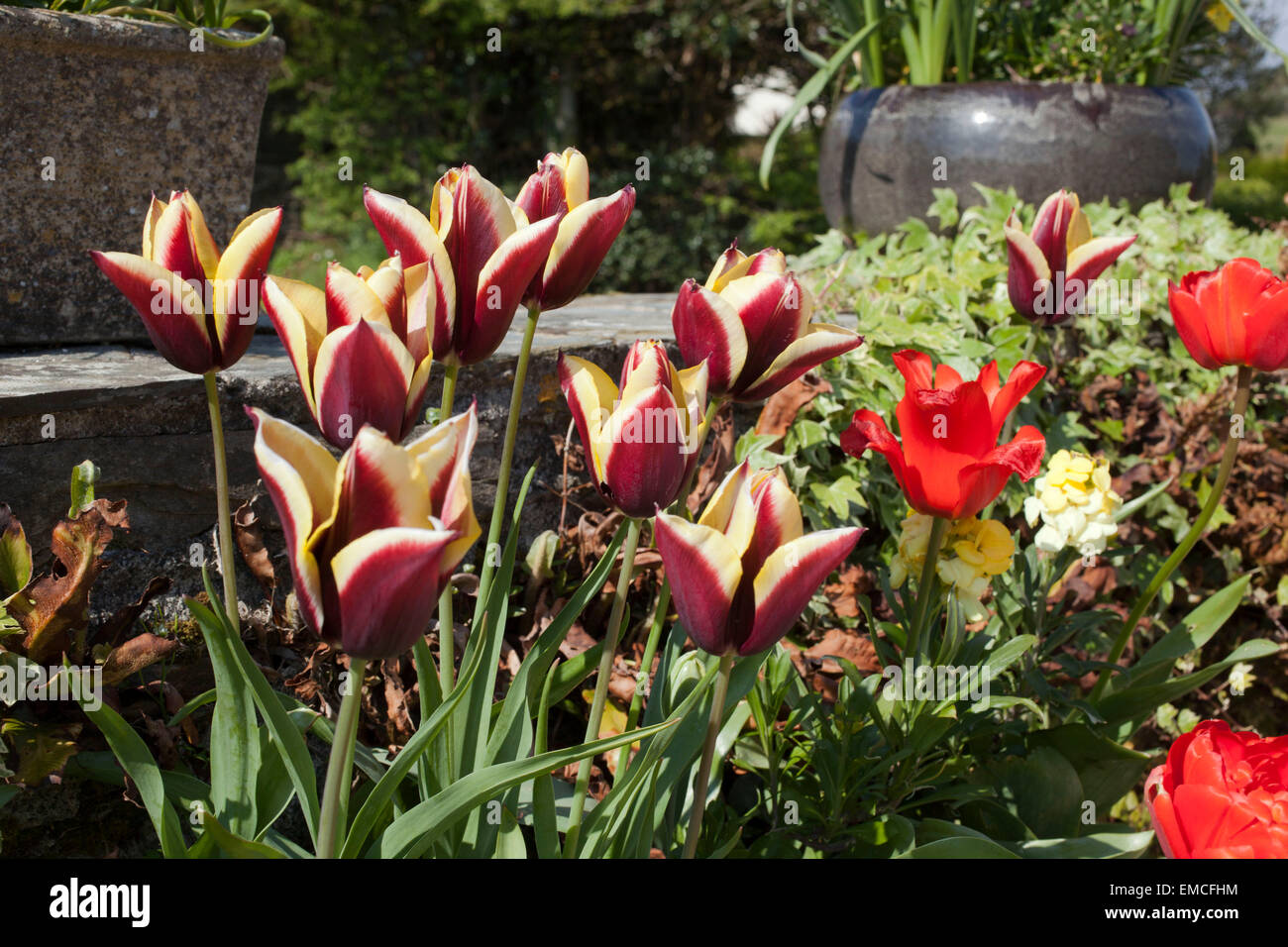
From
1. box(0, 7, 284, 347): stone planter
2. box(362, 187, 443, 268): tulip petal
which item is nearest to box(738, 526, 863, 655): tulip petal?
box(362, 187, 443, 268): tulip petal

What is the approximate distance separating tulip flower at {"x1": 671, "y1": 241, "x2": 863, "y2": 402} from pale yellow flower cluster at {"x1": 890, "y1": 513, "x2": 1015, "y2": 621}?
0.38 m

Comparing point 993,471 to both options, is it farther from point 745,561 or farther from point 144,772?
point 144,772

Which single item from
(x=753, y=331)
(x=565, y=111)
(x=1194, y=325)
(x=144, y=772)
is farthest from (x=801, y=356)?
(x=565, y=111)

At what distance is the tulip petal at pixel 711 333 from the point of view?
3.48 ft

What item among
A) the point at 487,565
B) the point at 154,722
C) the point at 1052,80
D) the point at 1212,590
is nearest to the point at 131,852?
the point at 154,722

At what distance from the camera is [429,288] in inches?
39.2

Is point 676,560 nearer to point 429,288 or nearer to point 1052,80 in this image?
point 429,288

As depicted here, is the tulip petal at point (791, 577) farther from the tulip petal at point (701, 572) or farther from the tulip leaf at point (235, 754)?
the tulip leaf at point (235, 754)

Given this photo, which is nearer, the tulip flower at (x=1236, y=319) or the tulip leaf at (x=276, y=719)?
the tulip leaf at (x=276, y=719)

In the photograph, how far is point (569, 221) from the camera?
1098 mm

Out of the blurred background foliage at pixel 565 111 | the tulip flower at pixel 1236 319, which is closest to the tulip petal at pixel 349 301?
the tulip flower at pixel 1236 319

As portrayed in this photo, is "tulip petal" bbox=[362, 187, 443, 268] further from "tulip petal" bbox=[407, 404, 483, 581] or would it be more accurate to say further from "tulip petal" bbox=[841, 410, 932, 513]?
"tulip petal" bbox=[841, 410, 932, 513]

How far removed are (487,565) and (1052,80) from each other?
2893 mm

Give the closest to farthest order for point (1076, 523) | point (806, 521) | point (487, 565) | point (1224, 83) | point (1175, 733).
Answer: point (487, 565), point (1076, 523), point (806, 521), point (1175, 733), point (1224, 83)
